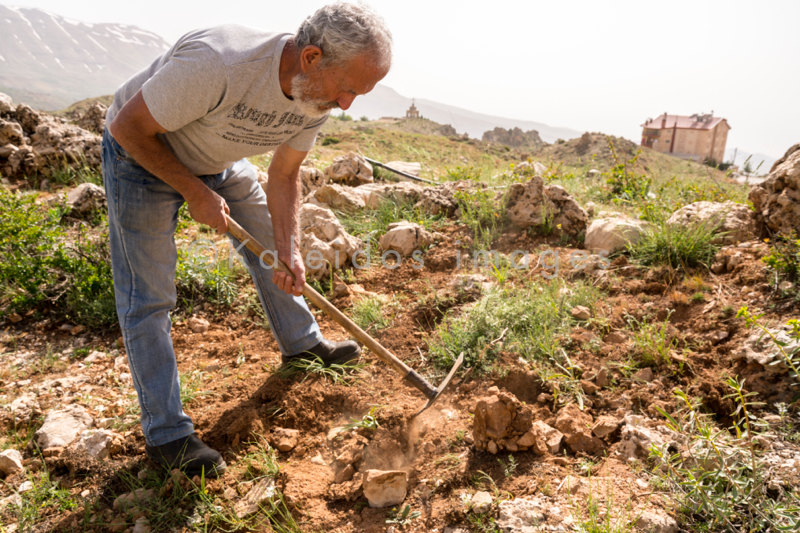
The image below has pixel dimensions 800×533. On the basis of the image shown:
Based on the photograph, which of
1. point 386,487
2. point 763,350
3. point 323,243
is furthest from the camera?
point 323,243

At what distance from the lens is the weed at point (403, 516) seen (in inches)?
68.4

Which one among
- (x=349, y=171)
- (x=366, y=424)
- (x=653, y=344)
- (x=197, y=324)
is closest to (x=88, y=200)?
(x=197, y=324)

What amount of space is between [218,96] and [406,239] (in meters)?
2.29

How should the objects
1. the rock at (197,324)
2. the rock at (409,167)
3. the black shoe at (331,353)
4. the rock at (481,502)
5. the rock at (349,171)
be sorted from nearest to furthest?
the rock at (481,502) < the black shoe at (331,353) < the rock at (197,324) < the rock at (349,171) < the rock at (409,167)

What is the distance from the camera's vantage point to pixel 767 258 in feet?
8.45

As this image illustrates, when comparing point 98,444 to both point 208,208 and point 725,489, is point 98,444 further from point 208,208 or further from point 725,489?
point 725,489

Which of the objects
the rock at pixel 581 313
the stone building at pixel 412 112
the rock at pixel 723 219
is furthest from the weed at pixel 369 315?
the stone building at pixel 412 112

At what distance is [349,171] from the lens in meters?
5.29

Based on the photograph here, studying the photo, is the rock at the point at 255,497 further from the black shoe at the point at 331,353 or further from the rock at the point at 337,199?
the rock at the point at 337,199

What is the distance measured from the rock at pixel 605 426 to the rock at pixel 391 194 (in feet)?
10.0

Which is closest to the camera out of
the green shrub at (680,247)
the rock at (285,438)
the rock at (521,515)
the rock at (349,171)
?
the rock at (521,515)

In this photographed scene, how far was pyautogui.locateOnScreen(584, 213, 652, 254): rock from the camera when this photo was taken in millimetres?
3473

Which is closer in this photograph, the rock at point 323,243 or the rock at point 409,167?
the rock at point 323,243

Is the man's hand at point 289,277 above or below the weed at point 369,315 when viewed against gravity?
above
